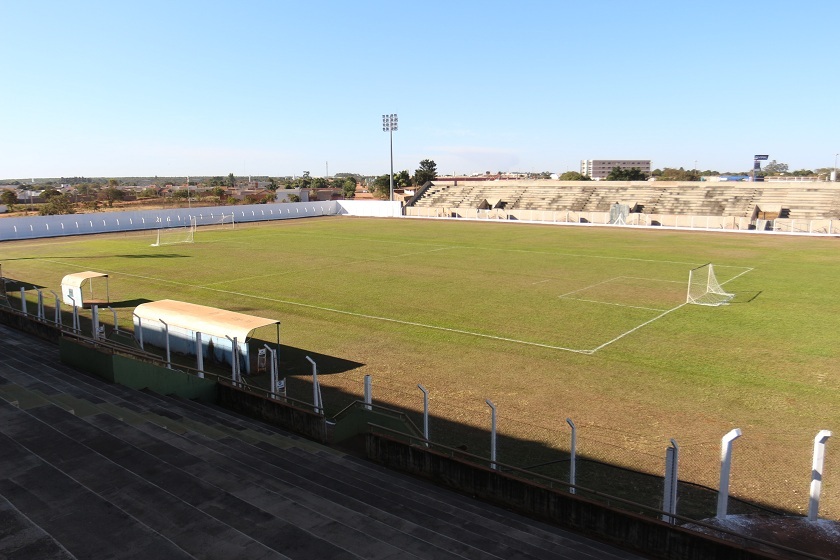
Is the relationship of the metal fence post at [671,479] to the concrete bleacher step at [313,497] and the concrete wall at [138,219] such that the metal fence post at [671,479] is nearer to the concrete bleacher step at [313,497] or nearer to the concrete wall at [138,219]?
the concrete bleacher step at [313,497]

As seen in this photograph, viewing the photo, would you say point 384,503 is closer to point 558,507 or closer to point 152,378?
point 558,507

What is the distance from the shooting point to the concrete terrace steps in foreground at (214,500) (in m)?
7.52

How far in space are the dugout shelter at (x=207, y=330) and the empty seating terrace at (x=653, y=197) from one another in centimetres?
6371

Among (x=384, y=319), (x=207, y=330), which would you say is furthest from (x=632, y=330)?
(x=207, y=330)

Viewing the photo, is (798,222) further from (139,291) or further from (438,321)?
(139,291)

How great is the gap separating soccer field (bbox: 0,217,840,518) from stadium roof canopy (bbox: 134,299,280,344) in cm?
176

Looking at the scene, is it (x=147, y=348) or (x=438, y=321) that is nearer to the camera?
(x=147, y=348)

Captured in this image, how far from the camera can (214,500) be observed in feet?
28.4

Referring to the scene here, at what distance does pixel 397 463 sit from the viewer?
11.1m

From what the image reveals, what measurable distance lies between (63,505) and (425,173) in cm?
14849

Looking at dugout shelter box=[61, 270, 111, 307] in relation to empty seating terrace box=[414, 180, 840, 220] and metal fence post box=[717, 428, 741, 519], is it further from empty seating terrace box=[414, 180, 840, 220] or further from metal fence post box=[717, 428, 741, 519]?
empty seating terrace box=[414, 180, 840, 220]

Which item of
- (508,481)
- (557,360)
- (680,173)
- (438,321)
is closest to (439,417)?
(508,481)

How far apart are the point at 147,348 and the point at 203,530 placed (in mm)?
13551

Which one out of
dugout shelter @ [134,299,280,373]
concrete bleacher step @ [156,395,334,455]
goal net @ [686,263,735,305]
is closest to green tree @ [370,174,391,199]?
goal net @ [686,263,735,305]
